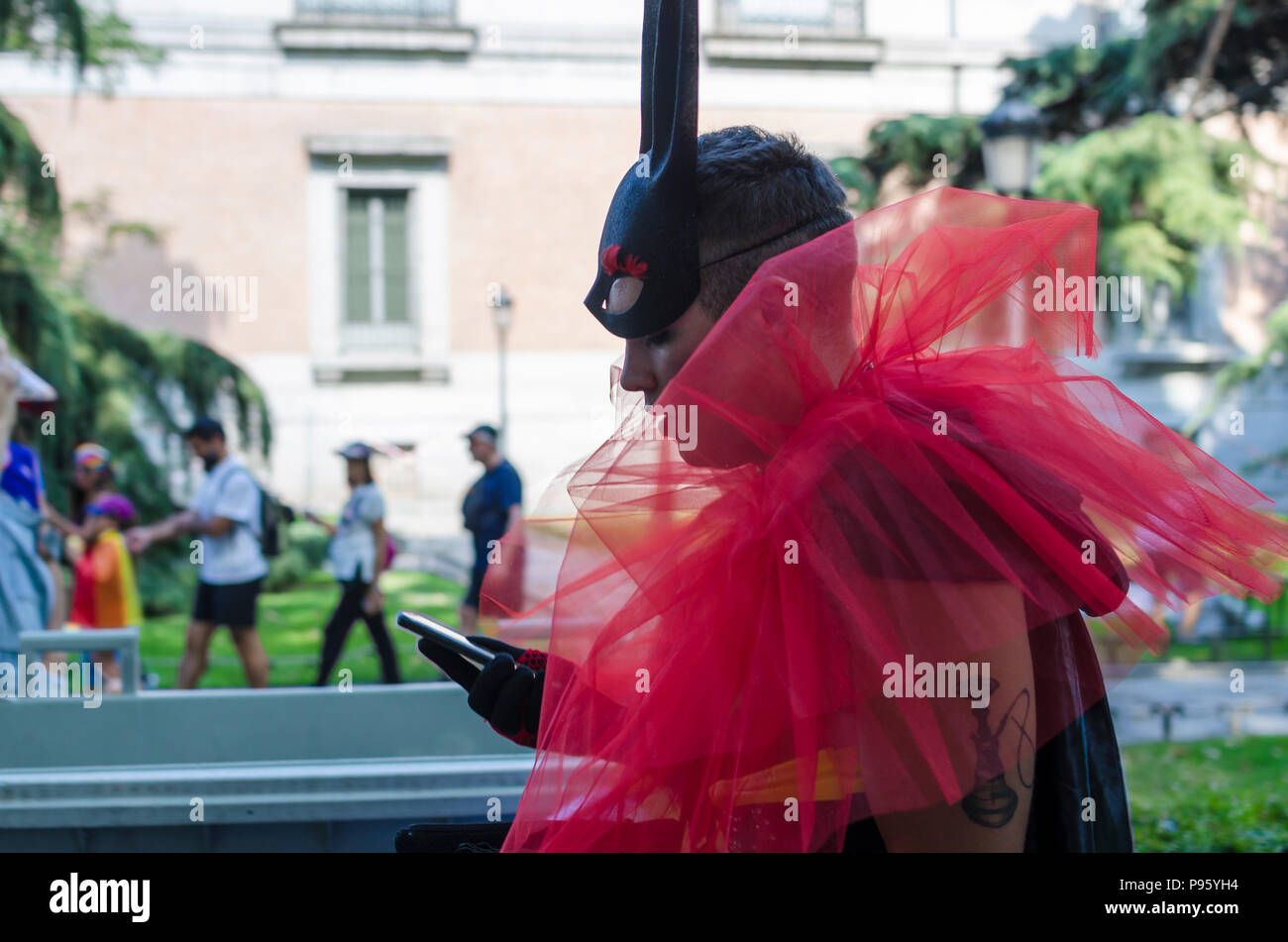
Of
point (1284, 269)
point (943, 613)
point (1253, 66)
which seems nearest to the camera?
point (943, 613)

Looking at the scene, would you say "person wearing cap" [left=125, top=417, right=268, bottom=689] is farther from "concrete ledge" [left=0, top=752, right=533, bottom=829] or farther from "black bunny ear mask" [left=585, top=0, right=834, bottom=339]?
"black bunny ear mask" [left=585, top=0, right=834, bottom=339]

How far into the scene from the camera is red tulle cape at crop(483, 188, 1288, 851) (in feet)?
3.94

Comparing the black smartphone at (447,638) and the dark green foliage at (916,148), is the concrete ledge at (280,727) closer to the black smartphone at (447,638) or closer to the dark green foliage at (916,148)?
the black smartphone at (447,638)

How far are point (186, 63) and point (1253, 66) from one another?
14.5m

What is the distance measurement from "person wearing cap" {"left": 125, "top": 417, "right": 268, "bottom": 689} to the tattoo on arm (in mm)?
6444

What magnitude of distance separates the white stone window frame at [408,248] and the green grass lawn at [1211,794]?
13171 millimetres

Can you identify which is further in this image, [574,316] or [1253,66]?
[574,316]

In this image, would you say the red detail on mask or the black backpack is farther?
the black backpack

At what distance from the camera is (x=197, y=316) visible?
56.9ft

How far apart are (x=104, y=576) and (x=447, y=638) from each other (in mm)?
6011

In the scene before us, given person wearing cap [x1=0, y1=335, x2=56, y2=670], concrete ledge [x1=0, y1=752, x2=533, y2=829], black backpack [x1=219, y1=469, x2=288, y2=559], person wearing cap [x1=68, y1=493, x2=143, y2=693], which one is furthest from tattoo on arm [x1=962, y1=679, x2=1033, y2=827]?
person wearing cap [x1=68, y1=493, x2=143, y2=693]

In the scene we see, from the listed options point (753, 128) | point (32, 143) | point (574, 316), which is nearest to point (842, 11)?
point (574, 316)
